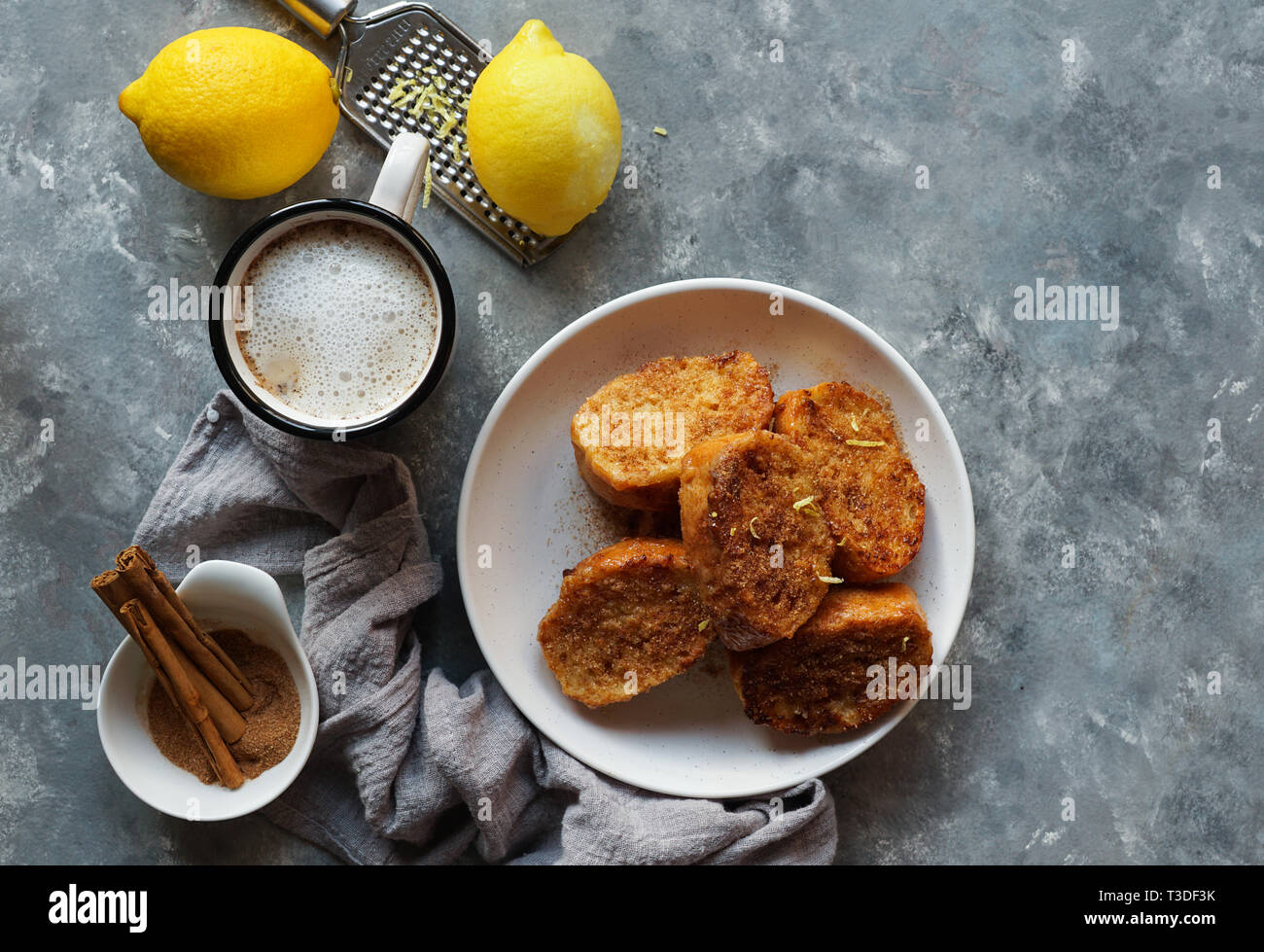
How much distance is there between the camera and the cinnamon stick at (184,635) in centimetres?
151

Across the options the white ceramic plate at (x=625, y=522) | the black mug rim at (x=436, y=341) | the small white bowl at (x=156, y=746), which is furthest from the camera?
the white ceramic plate at (x=625, y=522)

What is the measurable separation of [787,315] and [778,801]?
2.72ft

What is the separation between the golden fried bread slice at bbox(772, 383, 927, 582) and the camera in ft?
5.35

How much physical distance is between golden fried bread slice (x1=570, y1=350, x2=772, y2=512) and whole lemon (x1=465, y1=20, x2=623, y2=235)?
31cm

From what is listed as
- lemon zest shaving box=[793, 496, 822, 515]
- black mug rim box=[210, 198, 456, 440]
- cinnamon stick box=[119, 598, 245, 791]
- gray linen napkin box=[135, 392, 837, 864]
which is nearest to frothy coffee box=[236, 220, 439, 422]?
black mug rim box=[210, 198, 456, 440]

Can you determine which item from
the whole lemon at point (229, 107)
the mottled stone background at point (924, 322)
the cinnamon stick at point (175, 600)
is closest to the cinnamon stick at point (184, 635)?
the cinnamon stick at point (175, 600)

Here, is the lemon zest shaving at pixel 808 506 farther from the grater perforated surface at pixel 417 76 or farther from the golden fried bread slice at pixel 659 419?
the grater perforated surface at pixel 417 76

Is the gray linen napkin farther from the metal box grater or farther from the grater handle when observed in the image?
the grater handle

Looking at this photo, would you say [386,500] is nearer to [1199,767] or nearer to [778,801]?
[778,801]

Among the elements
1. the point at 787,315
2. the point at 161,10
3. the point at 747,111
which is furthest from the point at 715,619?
the point at 161,10

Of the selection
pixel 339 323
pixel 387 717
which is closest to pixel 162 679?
pixel 387 717

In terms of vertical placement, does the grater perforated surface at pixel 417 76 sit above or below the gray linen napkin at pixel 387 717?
above

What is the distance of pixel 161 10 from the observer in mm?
1770

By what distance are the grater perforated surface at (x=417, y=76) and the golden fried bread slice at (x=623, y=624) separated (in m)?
0.63
